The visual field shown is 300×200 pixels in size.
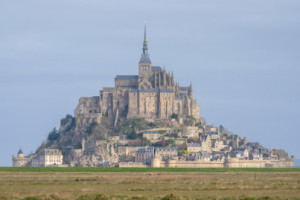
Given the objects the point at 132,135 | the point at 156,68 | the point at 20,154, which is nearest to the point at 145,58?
the point at 156,68

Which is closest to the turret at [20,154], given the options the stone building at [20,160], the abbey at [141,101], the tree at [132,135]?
the stone building at [20,160]

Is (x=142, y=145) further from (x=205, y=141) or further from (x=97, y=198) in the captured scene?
(x=97, y=198)

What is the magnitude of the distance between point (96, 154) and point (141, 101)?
1584cm

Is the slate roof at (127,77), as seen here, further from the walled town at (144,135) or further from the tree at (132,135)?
the tree at (132,135)

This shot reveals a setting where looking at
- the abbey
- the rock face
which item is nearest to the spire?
the abbey

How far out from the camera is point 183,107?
487 ft

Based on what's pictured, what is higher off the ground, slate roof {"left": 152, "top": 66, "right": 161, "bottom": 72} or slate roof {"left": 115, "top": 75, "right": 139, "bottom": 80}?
slate roof {"left": 152, "top": 66, "right": 161, "bottom": 72}

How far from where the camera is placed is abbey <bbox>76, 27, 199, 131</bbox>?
14462 cm

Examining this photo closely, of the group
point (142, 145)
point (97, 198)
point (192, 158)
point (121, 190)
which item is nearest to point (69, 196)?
point (97, 198)

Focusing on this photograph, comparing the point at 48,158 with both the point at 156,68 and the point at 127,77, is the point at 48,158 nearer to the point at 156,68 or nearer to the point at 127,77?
the point at 127,77

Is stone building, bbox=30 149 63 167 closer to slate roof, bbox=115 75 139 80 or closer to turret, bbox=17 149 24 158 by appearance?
turret, bbox=17 149 24 158

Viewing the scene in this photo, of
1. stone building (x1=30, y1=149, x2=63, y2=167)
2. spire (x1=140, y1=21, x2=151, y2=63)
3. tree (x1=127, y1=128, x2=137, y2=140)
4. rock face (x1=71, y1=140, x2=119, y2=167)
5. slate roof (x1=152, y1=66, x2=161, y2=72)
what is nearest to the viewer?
rock face (x1=71, y1=140, x2=119, y2=167)

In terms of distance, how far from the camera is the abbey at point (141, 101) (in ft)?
474

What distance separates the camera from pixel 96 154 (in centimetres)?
13462
